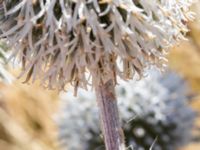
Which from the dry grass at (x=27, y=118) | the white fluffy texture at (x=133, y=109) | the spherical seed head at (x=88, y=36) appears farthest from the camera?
the dry grass at (x=27, y=118)

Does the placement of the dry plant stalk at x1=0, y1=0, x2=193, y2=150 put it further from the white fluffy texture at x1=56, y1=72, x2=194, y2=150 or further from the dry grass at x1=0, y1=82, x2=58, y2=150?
the dry grass at x1=0, y1=82, x2=58, y2=150

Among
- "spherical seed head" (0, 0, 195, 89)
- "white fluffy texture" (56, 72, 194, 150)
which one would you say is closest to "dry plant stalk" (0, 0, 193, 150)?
"spherical seed head" (0, 0, 195, 89)

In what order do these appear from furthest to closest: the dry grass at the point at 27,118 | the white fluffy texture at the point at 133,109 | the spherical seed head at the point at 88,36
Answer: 1. the dry grass at the point at 27,118
2. the white fluffy texture at the point at 133,109
3. the spherical seed head at the point at 88,36

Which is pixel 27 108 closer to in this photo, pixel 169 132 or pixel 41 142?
pixel 41 142

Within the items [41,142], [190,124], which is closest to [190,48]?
[190,124]

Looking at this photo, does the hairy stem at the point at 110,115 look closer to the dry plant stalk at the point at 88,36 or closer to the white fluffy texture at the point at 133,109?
the dry plant stalk at the point at 88,36

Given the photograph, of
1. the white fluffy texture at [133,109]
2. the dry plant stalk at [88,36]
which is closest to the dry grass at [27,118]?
the white fluffy texture at [133,109]

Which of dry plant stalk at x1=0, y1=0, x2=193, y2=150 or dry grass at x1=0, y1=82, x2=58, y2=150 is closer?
dry plant stalk at x1=0, y1=0, x2=193, y2=150
